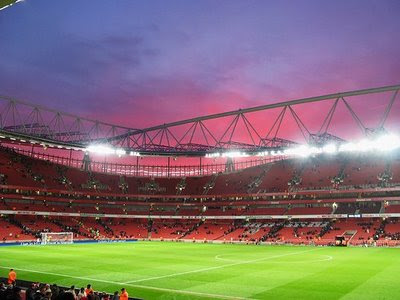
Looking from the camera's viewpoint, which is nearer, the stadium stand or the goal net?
the goal net

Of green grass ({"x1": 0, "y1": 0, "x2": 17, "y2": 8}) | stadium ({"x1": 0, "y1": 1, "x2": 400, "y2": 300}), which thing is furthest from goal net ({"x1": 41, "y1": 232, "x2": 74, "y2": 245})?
green grass ({"x1": 0, "y1": 0, "x2": 17, "y2": 8})

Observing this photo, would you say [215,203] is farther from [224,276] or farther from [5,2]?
[5,2]

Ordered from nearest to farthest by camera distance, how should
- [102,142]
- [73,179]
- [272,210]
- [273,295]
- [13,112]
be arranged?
[273,295]
[13,112]
[102,142]
[272,210]
[73,179]

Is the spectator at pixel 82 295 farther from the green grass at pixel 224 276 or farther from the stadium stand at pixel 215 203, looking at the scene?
the stadium stand at pixel 215 203

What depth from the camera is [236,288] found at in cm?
2589

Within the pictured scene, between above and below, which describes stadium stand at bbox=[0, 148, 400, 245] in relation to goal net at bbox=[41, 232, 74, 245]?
above

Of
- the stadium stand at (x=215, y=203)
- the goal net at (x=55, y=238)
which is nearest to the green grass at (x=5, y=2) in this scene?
the goal net at (x=55, y=238)

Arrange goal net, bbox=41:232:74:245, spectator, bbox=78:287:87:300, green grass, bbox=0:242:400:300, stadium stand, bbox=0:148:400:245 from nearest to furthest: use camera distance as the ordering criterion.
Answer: spectator, bbox=78:287:87:300 < green grass, bbox=0:242:400:300 < goal net, bbox=41:232:74:245 < stadium stand, bbox=0:148:400:245

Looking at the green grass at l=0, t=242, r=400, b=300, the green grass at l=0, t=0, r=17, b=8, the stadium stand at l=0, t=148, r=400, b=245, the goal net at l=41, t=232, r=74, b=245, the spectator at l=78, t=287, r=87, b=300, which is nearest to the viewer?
the green grass at l=0, t=0, r=17, b=8

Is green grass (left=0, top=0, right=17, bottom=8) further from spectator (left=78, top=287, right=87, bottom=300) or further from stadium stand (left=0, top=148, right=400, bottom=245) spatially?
stadium stand (left=0, top=148, right=400, bottom=245)

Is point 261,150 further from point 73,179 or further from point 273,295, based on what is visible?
point 73,179

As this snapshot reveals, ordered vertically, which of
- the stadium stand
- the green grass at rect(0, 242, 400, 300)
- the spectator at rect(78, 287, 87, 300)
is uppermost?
the stadium stand

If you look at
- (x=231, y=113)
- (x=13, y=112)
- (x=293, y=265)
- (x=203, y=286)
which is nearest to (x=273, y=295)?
(x=203, y=286)

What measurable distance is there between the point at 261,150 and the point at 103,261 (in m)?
28.8
